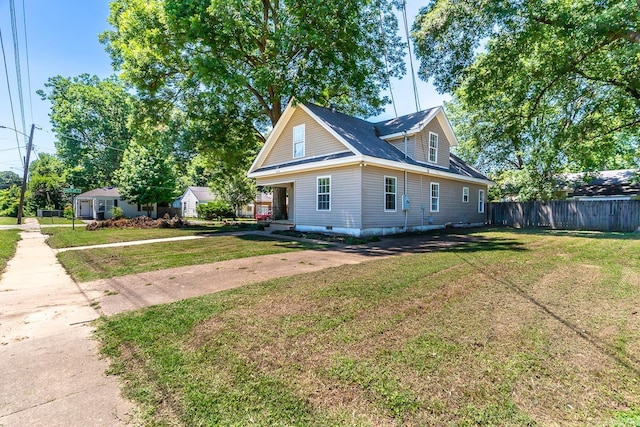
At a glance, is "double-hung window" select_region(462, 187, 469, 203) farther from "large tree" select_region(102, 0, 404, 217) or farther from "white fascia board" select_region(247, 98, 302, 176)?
"white fascia board" select_region(247, 98, 302, 176)

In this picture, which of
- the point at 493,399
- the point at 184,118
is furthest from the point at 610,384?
the point at 184,118

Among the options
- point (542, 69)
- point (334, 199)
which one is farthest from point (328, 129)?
point (542, 69)

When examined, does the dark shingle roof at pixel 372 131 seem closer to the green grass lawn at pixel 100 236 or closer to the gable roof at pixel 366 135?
the gable roof at pixel 366 135

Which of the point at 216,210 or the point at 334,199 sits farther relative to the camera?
the point at 216,210

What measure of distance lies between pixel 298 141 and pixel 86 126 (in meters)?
36.6

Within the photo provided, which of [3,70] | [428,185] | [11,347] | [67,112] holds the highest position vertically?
[67,112]

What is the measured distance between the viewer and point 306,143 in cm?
1431

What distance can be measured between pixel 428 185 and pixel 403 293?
38.2ft

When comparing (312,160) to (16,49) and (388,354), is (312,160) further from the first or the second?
(388,354)

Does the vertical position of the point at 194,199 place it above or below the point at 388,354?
above

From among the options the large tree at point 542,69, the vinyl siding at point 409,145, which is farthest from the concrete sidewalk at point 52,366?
the large tree at point 542,69

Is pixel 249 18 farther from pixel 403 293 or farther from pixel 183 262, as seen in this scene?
pixel 403 293

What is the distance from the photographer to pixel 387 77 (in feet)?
61.7

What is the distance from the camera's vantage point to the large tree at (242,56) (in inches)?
523
